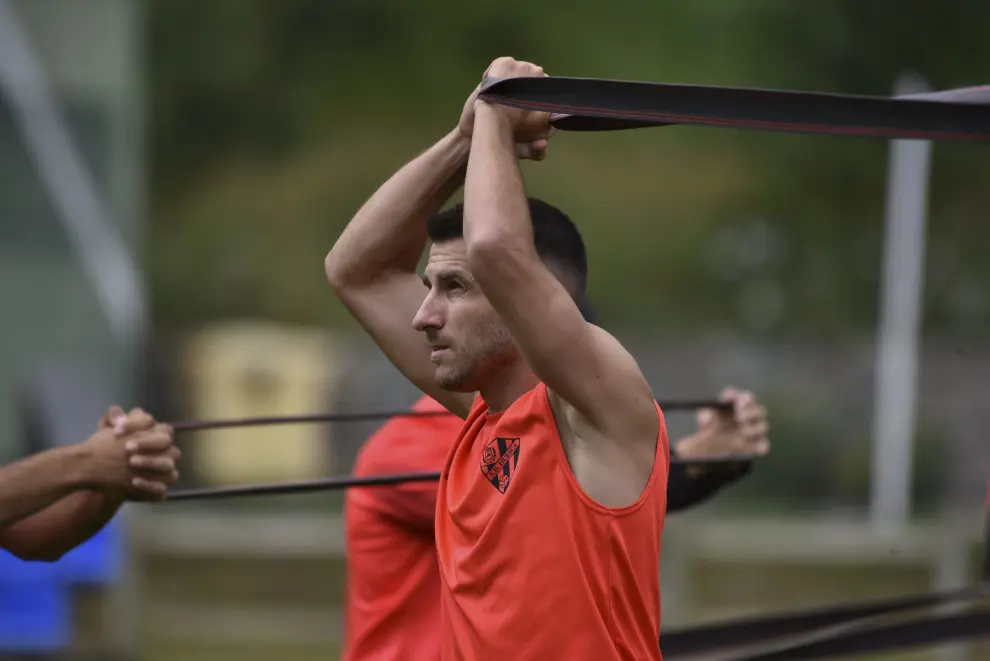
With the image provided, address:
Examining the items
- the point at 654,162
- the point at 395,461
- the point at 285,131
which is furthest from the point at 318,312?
the point at 395,461

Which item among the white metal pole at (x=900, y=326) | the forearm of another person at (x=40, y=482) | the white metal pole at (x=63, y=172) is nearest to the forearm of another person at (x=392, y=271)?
the forearm of another person at (x=40, y=482)

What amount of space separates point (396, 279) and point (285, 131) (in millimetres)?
18687

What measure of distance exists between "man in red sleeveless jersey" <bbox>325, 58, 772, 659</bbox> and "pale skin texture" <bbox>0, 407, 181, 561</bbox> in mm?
1051

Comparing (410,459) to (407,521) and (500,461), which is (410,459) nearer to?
(407,521)

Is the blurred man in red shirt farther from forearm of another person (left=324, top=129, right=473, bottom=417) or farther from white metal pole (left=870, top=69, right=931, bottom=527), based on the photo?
white metal pole (left=870, top=69, right=931, bottom=527)

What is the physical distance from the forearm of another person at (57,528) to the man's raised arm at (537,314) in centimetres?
189

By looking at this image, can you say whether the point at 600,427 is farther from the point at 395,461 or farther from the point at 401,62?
the point at 401,62

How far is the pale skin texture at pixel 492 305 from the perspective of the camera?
290 cm

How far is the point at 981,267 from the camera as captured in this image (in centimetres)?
1781

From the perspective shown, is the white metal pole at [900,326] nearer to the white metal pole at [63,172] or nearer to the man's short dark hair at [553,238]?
the white metal pole at [63,172]

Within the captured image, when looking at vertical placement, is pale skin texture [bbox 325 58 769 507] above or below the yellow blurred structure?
above

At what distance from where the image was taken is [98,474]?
408 cm

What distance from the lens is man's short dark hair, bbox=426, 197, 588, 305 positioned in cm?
344

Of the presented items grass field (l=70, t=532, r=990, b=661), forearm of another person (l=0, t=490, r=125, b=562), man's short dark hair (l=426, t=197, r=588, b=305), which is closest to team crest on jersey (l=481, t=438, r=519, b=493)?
man's short dark hair (l=426, t=197, r=588, b=305)
